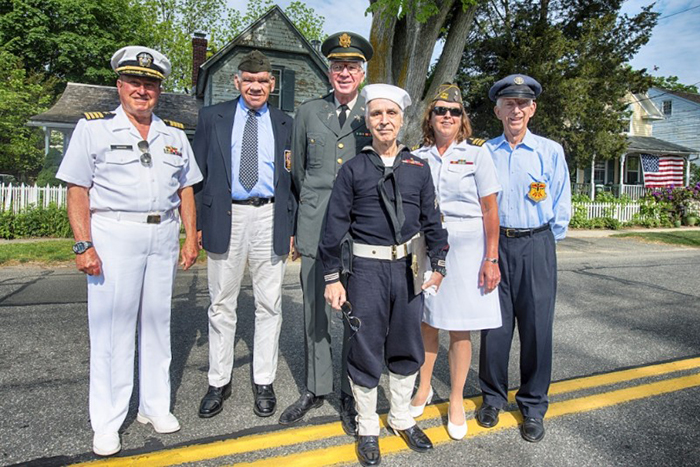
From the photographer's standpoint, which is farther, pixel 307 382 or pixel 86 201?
pixel 307 382

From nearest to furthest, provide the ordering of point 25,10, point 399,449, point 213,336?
point 399,449 → point 213,336 → point 25,10

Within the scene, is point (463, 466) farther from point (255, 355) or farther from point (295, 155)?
point (295, 155)

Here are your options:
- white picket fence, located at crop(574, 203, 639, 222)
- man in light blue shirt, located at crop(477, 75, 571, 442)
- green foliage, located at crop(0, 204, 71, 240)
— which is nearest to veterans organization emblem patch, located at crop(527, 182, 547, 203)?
man in light blue shirt, located at crop(477, 75, 571, 442)

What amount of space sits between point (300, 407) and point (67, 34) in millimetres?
36746

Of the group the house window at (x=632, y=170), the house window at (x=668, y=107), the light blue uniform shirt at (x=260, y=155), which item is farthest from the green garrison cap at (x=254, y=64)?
the house window at (x=668, y=107)

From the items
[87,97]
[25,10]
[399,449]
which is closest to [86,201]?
[399,449]

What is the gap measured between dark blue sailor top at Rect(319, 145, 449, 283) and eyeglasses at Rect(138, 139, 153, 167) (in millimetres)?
1107

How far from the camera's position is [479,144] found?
117 inches

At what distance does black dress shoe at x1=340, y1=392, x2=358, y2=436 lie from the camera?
113 inches

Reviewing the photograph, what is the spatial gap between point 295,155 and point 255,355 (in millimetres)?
1438

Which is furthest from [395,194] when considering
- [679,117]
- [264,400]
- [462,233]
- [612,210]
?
[679,117]

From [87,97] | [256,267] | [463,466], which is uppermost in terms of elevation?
[87,97]

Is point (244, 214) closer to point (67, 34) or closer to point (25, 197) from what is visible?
point (25, 197)

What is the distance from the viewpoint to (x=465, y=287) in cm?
288
